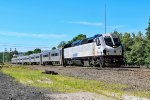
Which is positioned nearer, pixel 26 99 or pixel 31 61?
pixel 26 99

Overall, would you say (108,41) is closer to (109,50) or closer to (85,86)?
(109,50)

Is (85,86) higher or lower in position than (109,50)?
lower

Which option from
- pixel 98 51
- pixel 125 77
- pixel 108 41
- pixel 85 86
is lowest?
pixel 85 86

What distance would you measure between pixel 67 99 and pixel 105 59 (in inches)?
1070

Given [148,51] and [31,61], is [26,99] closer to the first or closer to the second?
[148,51]

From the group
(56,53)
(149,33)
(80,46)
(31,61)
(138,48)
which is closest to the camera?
(80,46)

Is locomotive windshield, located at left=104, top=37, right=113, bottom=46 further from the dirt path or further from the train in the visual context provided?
the dirt path

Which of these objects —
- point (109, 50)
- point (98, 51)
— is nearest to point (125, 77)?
point (109, 50)

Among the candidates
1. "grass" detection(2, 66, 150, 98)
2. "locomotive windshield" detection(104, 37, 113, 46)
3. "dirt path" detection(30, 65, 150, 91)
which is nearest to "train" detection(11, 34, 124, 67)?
"locomotive windshield" detection(104, 37, 113, 46)

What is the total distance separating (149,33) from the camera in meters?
77.6

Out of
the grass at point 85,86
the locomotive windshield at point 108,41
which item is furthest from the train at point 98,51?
the grass at point 85,86

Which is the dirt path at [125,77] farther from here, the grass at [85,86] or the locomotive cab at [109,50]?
the locomotive cab at [109,50]

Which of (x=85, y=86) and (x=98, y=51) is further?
(x=98, y=51)

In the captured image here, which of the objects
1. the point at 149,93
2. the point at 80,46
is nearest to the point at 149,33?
the point at 80,46
